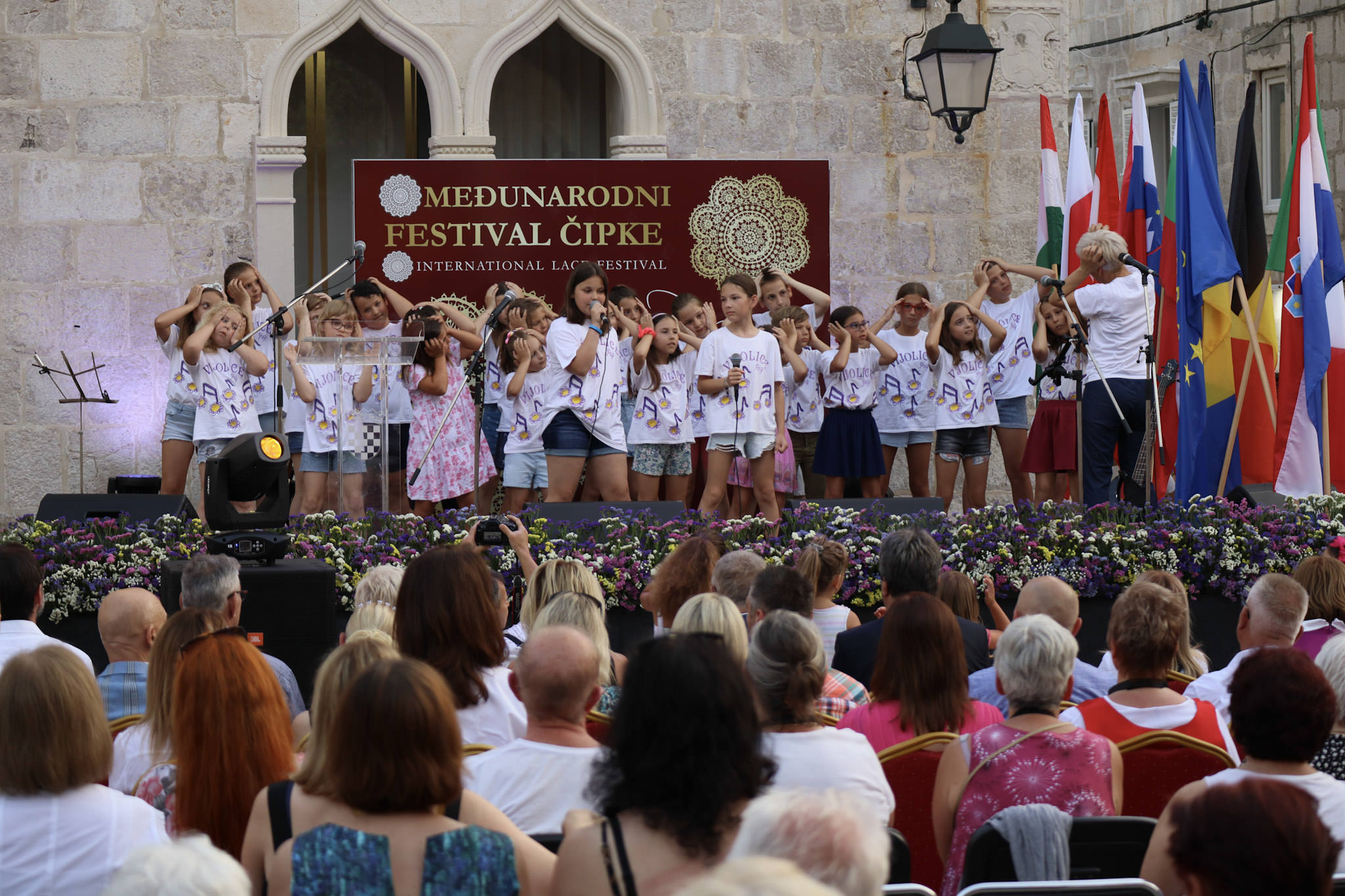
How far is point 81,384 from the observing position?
11.0m

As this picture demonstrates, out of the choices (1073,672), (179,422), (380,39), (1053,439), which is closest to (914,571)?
(1073,672)

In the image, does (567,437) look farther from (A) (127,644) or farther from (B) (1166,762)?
(B) (1166,762)

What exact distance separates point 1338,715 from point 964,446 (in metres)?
6.57

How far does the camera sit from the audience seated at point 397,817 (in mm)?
2447

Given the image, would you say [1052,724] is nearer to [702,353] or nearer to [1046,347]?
[702,353]

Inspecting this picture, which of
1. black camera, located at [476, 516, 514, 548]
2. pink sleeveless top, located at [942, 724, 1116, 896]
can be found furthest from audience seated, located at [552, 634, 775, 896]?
black camera, located at [476, 516, 514, 548]

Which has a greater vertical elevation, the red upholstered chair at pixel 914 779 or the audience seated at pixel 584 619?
the audience seated at pixel 584 619

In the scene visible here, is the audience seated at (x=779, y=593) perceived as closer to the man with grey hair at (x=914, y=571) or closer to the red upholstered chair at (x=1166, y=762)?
the man with grey hair at (x=914, y=571)

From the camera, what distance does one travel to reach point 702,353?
9.04 m

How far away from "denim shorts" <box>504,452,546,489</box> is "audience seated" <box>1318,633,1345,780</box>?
5761mm

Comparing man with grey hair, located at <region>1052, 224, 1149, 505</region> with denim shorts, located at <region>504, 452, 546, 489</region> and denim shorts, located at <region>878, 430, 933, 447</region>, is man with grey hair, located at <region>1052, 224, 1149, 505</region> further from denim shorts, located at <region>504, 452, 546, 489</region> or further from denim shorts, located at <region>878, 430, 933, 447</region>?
denim shorts, located at <region>504, 452, 546, 489</region>

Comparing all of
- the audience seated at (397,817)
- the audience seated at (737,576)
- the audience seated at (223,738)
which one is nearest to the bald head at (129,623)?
the audience seated at (223,738)

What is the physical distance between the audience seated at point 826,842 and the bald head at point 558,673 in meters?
1.20

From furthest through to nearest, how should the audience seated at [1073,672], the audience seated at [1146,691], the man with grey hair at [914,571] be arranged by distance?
1. the man with grey hair at [914,571]
2. the audience seated at [1073,672]
3. the audience seated at [1146,691]
